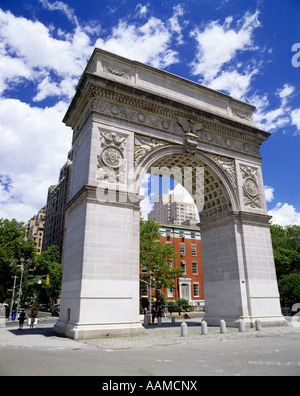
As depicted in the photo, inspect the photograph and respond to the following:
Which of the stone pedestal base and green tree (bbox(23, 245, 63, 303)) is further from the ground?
green tree (bbox(23, 245, 63, 303))

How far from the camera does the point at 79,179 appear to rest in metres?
18.6

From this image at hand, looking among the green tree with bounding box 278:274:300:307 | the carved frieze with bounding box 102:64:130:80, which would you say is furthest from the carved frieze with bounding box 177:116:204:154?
the green tree with bounding box 278:274:300:307

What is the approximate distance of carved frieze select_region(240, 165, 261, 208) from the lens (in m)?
22.1

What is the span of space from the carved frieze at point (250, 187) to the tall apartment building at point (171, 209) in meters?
107

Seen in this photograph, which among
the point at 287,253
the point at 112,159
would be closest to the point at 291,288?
the point at 287,253

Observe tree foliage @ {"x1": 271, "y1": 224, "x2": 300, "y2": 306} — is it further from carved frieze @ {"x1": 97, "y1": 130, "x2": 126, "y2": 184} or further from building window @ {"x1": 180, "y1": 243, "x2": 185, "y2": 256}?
carved frieze @ {"x1": 97, "y1": 130, "x2": 126, "y2": 184}

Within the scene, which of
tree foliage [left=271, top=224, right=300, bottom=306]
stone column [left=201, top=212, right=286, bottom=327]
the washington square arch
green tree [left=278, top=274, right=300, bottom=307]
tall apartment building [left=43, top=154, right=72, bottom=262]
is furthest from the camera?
tall apartment building [left=43, top=154, right=72, bottom=262]

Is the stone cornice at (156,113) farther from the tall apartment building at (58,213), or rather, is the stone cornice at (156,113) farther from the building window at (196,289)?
the tall apartment building at (58,213)

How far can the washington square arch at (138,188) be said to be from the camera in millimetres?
15312

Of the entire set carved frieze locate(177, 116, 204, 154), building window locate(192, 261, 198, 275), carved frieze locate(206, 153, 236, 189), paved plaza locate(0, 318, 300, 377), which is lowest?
paved plaza locate(0, 318, 300, 377)

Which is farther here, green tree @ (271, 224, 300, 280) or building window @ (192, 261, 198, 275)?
building window @ (192, 261, 198, 275)

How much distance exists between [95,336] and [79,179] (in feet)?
30.2

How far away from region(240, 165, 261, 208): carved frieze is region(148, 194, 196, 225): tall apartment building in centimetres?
10690
